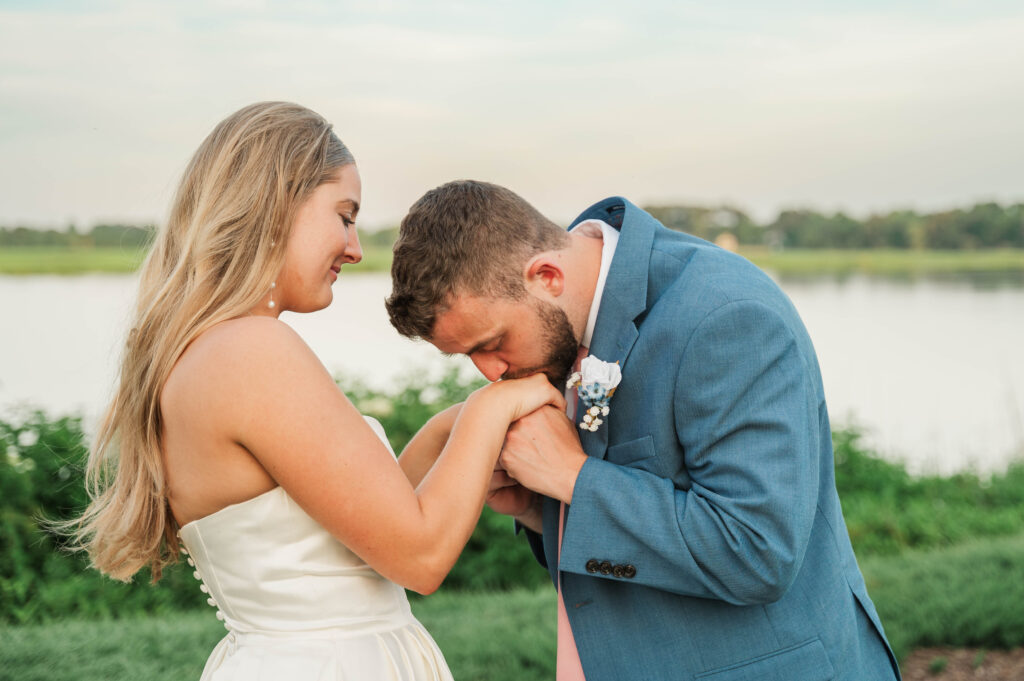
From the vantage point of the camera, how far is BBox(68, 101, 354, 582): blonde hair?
7.55 ft

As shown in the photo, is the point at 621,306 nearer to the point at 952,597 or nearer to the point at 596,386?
the point at 596,386

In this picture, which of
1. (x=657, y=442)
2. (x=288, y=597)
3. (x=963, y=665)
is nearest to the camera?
(x=657, y=442)

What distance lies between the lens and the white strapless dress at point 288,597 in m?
2.33

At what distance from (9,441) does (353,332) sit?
22.4 feet

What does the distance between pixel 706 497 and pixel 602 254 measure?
83 centimetres

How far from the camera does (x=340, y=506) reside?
2.15 metres

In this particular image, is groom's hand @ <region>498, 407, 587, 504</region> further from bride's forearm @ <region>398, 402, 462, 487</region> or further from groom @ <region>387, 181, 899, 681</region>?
bride's forearm @ <region>398, 402, 462, 487</region>

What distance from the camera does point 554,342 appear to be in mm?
2602

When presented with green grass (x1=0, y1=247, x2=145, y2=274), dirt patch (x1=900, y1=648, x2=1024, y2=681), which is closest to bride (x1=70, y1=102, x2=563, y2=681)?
dirt patch (x1=900, y1=648, x2=1024, y2=681)

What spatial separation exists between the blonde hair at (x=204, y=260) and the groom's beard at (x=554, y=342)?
68 centimetres

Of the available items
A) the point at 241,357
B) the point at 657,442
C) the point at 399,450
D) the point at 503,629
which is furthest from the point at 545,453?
the point at 399,450

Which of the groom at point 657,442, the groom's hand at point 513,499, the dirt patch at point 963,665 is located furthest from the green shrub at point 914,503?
the groom at point 657,442

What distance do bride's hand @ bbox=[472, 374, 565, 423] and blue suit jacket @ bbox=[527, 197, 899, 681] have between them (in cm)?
14

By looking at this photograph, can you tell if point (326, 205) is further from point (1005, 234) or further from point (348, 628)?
point (1005, 234)
